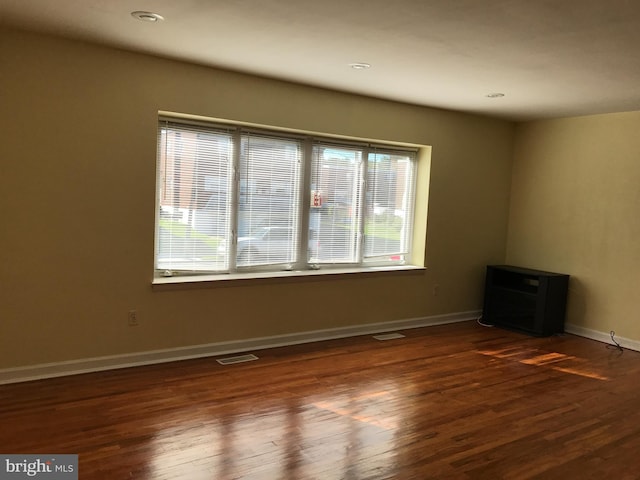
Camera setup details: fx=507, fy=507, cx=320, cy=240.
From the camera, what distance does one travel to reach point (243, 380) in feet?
12.4

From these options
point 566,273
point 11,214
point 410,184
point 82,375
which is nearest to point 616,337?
point 566,273

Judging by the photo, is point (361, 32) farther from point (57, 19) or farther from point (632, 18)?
point (57, 19)

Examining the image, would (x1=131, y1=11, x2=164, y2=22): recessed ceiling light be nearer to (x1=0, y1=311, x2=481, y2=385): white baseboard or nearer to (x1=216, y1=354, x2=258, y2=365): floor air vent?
(x1=0, y1=311, x2=481, y2=385): white baseboard

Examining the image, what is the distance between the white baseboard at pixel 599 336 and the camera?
515 centimetres

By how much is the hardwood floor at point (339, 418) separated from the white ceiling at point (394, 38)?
2.37 meters

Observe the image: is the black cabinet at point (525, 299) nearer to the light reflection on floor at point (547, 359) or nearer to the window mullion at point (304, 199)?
the light reflection on floor at point (547, 359)

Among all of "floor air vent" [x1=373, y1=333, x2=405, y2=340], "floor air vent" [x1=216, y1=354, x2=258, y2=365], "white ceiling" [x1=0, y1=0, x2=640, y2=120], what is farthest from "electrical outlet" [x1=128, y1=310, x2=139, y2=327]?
"floor air vent" [x1=373, y1=333, x2=405, y2=340]

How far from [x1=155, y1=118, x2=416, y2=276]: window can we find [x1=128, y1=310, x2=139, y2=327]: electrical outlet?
0.44m

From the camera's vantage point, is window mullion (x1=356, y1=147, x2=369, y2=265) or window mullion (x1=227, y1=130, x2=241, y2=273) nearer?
window mullion (x1=227, y1=130, x2=241, y2=273)

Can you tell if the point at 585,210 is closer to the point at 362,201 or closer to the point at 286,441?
the point at 362,201

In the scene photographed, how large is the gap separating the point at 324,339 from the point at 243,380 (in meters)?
1.33

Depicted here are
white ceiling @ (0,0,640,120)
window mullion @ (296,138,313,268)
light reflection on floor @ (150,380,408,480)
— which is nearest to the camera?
light reflection on floor @ (150,380,408,480)

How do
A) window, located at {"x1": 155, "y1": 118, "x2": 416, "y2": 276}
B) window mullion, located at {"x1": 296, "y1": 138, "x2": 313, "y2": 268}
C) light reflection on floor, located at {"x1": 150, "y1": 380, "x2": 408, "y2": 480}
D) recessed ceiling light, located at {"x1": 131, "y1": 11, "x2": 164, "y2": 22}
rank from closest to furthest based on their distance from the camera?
light reflection on floor, located at {"x1": 150, "y1": 380, "x2": 408, "y2": 480}
recessed ceiling light, located at {"x1": 131, "y1": 11, "x2": 164, "y2": 22}
window, located at {"x1": 155, "y1": 118, "x2": 416, "y2": 276}
window mullion, located at {"x1": 296, "y1": 138, "x2": 313, "y2": 268}

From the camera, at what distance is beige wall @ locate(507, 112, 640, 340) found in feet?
17.0
